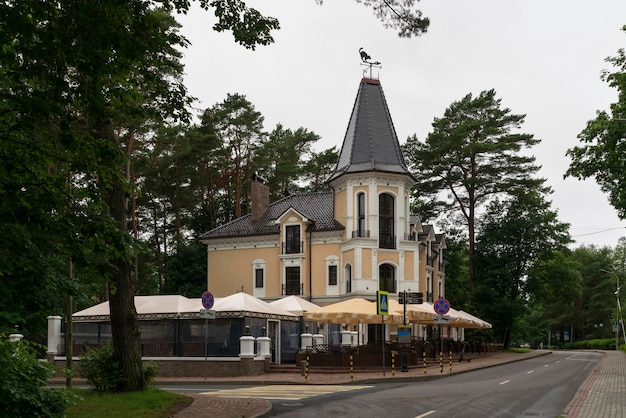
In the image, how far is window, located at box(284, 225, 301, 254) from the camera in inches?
1923

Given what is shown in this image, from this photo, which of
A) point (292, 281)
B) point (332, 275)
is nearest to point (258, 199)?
point (292, 281)

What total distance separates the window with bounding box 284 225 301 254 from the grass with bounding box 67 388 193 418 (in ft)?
108

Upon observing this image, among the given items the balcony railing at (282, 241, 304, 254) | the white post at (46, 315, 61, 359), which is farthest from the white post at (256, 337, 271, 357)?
the balcony railing at (282, 241, 304, 254)

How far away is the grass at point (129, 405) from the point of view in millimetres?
12977

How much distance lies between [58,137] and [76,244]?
59.4 inches

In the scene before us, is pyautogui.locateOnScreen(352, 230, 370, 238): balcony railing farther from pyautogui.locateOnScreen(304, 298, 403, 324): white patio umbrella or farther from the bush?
the bush

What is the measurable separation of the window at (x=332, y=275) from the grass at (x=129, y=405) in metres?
31.6

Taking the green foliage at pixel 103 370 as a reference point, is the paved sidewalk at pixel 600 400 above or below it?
below

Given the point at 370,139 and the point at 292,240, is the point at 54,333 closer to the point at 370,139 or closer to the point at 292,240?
the point at 292,240

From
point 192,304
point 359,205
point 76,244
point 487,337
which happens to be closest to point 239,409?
point 76,244

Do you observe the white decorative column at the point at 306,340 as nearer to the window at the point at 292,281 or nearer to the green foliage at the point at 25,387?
the window at the point at 292,281

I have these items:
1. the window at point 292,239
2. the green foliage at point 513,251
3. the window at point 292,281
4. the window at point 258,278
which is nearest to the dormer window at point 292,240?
the window at point 292,239

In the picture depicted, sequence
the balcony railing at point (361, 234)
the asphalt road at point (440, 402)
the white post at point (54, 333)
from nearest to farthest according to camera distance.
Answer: the asphalt road at point (440, 402) < the white post at point (54, 333) < the balcony railing at point (361, 234)

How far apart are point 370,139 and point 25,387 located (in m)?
39.4
